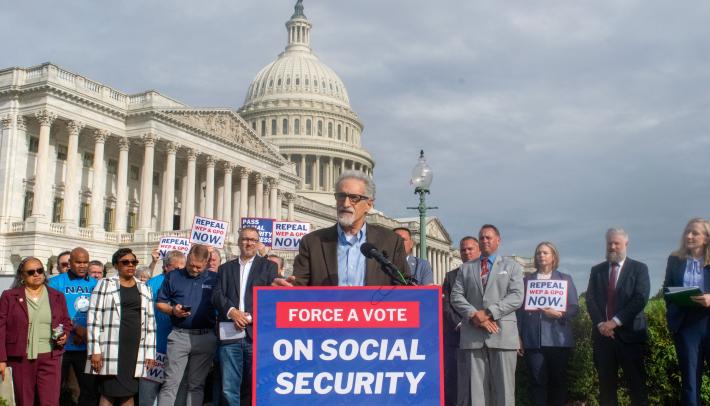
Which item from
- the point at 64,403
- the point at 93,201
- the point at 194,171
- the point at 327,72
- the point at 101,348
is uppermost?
the point at 327,72

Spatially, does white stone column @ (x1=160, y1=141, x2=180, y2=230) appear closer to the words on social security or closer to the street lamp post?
the street lamp post

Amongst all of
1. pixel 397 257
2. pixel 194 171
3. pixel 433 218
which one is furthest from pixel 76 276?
pixel 433 218

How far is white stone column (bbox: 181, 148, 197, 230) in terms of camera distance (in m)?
51.2

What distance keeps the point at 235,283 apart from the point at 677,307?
4999 mm

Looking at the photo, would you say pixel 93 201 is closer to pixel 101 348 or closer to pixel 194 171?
pixel 194 171

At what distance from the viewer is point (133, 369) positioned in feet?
26.6

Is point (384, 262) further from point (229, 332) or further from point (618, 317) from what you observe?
point (618, 317)

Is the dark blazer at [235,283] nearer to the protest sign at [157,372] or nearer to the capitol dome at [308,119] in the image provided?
the protest sign at [157,372]

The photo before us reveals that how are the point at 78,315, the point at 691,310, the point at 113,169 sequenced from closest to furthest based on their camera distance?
the point at 691,310
the point at 78,315
the point at 113,169

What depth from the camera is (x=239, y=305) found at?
27.4ft

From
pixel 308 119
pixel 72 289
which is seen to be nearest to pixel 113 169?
pixel 72 289

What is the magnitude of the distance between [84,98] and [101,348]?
39.5 metres

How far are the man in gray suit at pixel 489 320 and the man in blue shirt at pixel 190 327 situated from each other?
2.96 metres

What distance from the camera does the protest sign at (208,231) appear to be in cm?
1822
